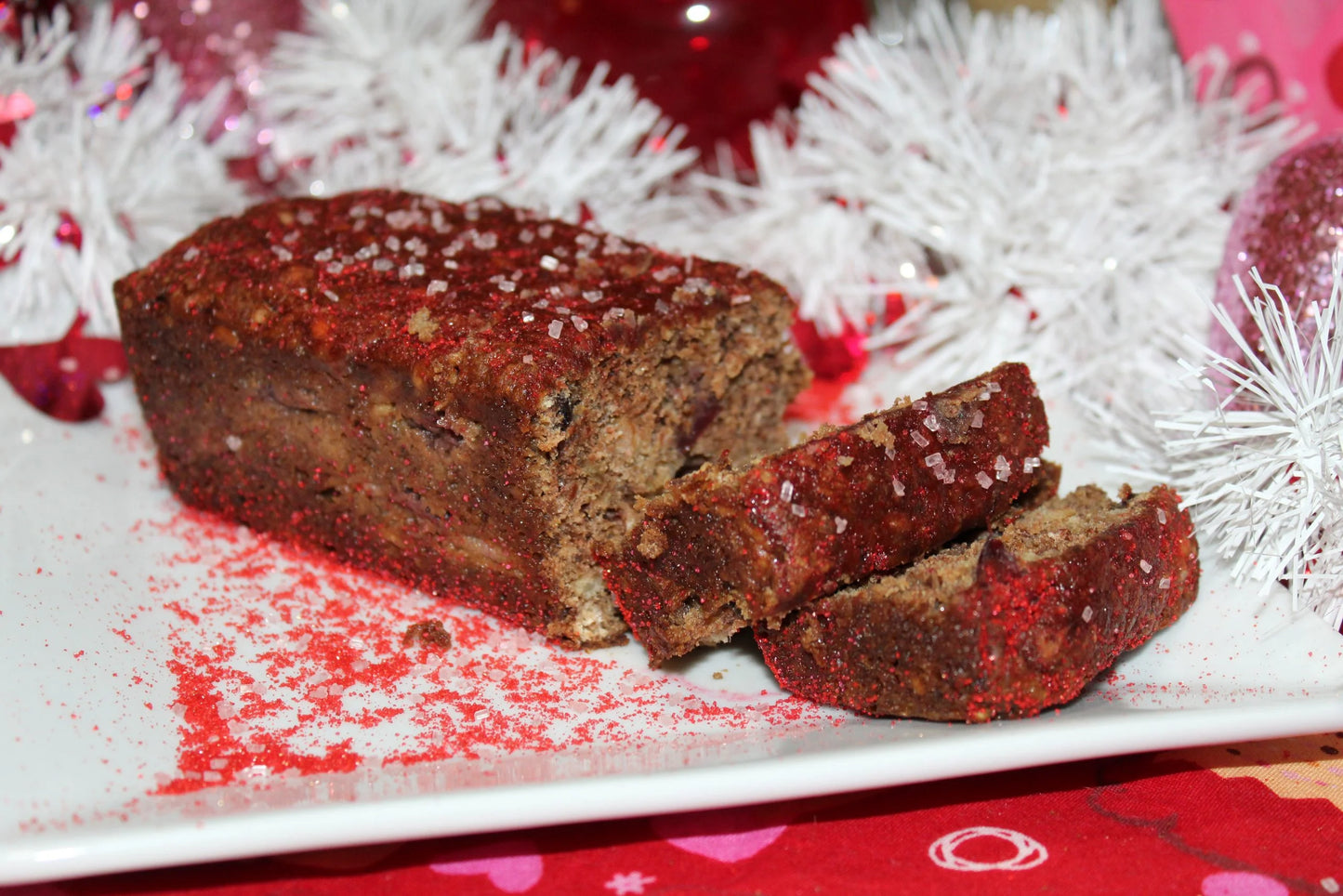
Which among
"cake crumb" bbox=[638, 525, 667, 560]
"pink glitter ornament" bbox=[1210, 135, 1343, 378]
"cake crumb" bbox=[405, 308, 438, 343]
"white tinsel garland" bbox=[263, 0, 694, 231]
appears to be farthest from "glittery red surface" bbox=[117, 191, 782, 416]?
"pink glitter ornament" bbox=[1210, 135, 1343, 378]

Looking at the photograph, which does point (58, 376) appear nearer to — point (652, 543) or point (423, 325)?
point (423, 325)

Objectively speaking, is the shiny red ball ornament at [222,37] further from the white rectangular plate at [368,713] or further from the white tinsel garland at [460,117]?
the white rectangular plate at [368,713]

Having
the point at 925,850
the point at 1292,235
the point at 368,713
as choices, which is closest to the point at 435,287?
the point at 368,713

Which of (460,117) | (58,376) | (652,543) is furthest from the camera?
(460,117)

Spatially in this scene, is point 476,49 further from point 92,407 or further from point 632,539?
point 632,539

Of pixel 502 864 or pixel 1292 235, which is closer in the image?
pixel 502 864

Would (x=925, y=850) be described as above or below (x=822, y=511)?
below

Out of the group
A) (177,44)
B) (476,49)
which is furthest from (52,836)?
(177,44)
